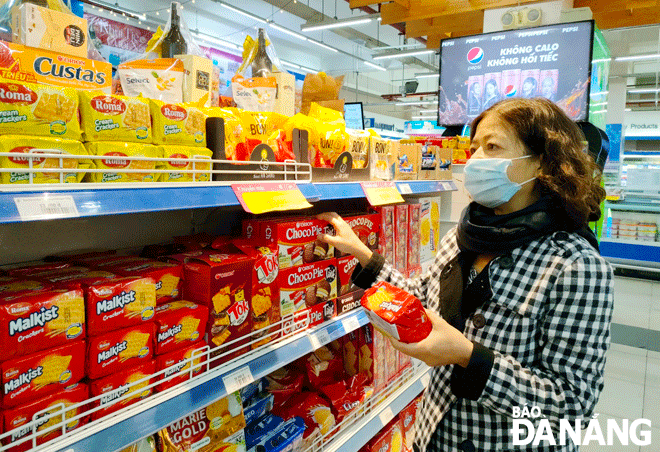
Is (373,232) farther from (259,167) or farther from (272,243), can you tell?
(259,167)

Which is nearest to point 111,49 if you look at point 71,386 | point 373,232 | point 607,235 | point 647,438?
point 373,232

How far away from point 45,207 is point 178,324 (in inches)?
18.4

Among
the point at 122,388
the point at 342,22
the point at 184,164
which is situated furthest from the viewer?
the point at 342,22

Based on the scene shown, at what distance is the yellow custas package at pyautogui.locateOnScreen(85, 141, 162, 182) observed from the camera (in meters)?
0.97

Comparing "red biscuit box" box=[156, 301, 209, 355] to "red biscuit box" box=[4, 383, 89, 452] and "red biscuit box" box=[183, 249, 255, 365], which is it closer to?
"red biscuit box" box=[183, 249, 255, 365]

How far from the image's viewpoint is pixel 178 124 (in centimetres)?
114

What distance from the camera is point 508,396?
1.11m

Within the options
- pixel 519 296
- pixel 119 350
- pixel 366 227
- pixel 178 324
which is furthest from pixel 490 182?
pixel 119 350

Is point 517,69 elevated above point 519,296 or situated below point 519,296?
above

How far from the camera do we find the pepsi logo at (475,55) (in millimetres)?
3615

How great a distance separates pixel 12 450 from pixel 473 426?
3.67 feet

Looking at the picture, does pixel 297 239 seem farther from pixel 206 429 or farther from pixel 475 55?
pixel 475 55

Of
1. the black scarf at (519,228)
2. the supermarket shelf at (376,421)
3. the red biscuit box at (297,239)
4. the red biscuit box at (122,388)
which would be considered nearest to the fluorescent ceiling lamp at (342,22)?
the supermarket shelf at (376,421)

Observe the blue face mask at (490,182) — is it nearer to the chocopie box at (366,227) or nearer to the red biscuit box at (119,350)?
the chocopie box at (366,227)
